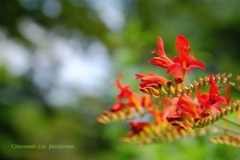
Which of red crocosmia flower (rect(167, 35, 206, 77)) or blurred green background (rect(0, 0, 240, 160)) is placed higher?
blurred green background (rect(0, 0, 240, 160))

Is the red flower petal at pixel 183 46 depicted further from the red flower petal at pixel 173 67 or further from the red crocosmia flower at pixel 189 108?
the red crocosmia flower at pixel 189 108

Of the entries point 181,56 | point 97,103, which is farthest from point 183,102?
point 97,103

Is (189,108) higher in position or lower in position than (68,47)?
lower

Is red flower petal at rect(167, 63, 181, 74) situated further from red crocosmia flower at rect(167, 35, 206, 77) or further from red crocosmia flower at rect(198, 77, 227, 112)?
red crocosmia flower at rect(198, 77, 227, 112)

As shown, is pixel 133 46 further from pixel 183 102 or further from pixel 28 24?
pixel 28 24

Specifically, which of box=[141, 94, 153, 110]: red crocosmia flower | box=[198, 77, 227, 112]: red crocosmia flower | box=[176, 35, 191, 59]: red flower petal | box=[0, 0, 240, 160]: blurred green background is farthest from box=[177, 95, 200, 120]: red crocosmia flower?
box=[0, 0, 240, 160]: blurred green background

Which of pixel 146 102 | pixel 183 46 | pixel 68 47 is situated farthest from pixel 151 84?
pixel 68 47

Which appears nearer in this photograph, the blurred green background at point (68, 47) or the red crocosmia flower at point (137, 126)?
the red crocosmia flower at point (137, 126)

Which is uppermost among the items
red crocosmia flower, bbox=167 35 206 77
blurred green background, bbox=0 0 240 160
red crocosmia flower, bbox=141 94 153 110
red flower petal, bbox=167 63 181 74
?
blurred green background, bbox=0 0 240 160

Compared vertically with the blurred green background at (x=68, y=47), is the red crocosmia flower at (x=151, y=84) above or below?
below

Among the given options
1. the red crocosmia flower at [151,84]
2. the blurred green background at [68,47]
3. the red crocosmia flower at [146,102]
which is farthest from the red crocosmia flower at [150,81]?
the blurred green background at [68,47]

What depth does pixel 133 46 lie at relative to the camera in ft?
12.4

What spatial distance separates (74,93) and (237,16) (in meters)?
5.36

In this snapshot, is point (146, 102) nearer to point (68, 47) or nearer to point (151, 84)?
point (151, 84)
